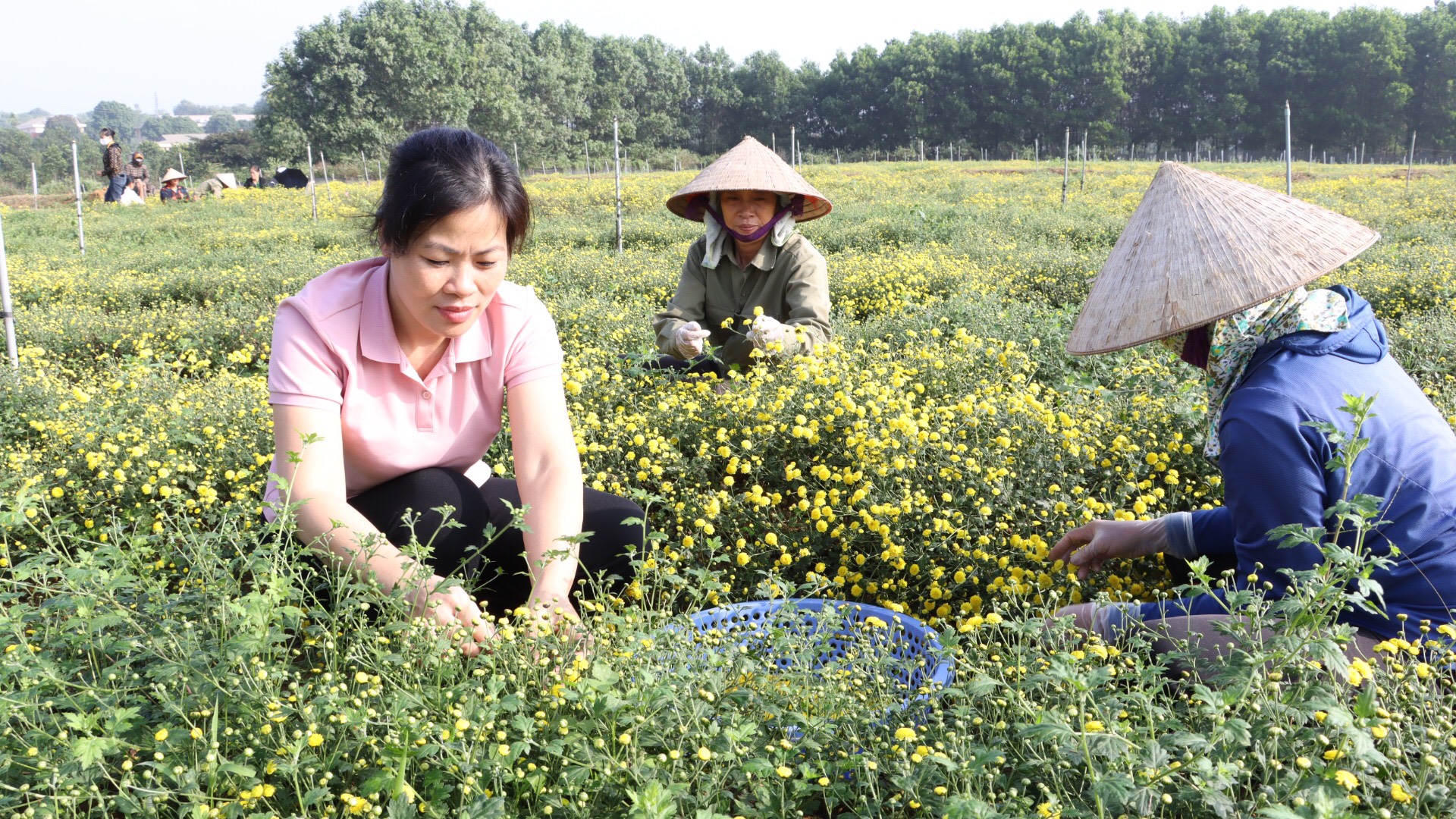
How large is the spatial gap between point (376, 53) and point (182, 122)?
559 ft

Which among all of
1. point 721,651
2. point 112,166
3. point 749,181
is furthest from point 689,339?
point 112,166

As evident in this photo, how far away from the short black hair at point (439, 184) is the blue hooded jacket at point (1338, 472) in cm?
156

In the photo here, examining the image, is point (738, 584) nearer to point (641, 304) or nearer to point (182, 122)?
point (641, 304)

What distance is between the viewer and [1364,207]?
15.8 metres

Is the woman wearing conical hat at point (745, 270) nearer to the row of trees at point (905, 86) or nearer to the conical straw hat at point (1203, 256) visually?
the conical straw hat at point (1203, 256)

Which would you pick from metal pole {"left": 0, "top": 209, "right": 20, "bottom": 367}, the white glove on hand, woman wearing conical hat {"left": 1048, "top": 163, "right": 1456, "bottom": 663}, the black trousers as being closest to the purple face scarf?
woman wearing conical hat {"left": 1048, "top": 163, "right": 1456, "bottom": 663}

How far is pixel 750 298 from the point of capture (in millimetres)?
4191

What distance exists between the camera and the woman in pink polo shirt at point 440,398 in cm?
209

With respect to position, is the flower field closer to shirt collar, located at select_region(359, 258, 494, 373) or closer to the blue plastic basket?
the blue plastic basket

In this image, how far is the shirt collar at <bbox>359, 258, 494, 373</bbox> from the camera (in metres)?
2.35

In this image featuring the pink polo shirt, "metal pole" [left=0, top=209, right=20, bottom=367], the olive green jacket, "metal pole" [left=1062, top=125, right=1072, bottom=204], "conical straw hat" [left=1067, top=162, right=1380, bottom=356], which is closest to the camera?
"conical straw hat" [left=1067, top=162, right=1380, bottom=356]

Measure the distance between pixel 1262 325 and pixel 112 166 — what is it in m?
27.7

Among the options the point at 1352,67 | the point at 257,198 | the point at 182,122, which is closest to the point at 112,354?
the point at 257,198

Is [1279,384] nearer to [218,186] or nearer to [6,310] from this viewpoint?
[6,310]
